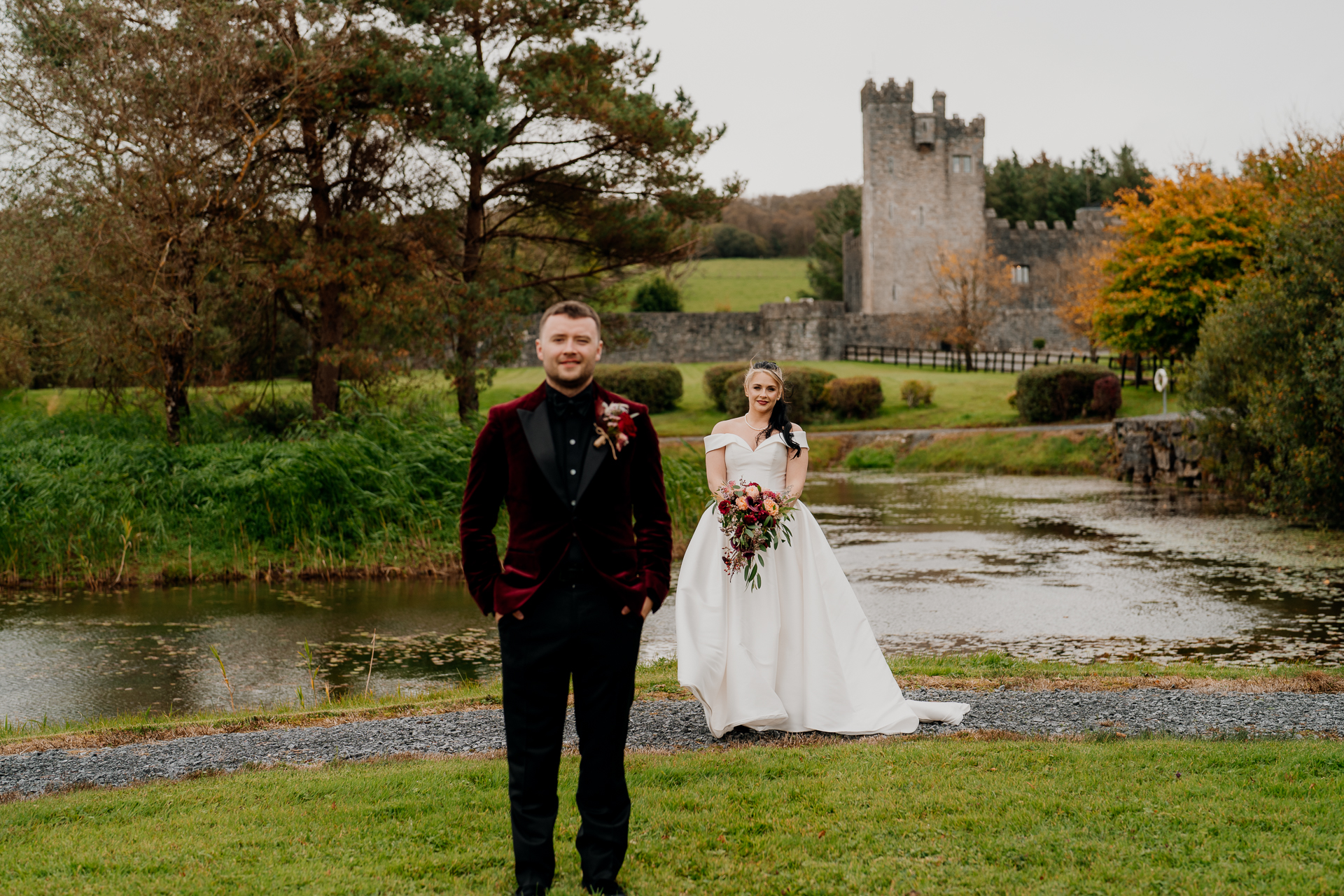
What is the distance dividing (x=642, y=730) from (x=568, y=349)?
317cm

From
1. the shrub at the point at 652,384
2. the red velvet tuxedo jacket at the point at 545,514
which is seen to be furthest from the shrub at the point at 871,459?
the red velvet tuxedo jacket at the point at 545,514

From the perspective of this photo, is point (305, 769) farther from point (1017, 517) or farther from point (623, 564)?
point (1017, 517)

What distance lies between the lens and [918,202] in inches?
2040

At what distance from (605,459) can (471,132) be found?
44.7 feet

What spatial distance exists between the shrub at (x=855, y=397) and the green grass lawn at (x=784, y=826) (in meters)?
28.3

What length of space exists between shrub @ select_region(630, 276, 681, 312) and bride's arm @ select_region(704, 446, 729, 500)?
161 ft

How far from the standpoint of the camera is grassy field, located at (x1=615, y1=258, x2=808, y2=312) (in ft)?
213

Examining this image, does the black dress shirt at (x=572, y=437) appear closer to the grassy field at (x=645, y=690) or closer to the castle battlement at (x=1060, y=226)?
the grassy field at (x=645, y=690)

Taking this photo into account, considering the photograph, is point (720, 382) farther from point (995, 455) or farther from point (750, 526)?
point (750, 526)

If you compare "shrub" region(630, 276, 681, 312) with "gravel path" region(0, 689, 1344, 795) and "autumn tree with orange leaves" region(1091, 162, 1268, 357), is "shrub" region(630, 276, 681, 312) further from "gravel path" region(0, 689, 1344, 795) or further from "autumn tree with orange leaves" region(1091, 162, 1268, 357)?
"gravel path" region(0, 689, 1344, 795)

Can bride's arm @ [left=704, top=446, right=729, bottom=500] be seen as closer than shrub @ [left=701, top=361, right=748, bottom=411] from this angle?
Yes

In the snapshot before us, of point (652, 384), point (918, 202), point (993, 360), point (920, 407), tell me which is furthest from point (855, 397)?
point (918, 202)

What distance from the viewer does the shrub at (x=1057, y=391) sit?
30.8m

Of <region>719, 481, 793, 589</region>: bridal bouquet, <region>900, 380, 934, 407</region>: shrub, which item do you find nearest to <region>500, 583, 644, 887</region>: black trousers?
<region>719, 481, 793, 589</region>: bridal bouquet
